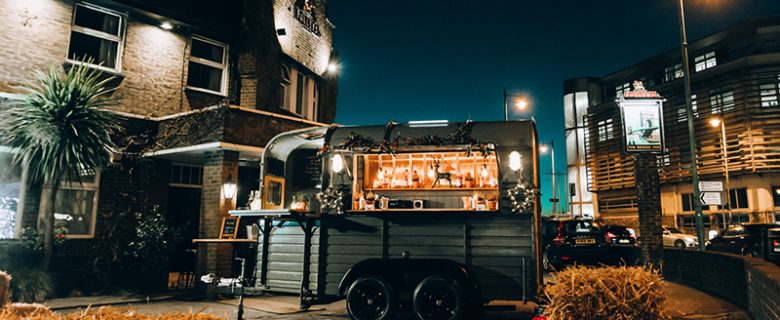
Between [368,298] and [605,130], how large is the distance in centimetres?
3311

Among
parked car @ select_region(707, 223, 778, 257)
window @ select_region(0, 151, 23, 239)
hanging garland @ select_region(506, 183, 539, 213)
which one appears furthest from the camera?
parked car @ select_region(707, 223, 778, 257)

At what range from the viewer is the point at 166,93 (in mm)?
14383

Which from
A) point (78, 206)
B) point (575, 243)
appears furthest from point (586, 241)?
point (78, 206)

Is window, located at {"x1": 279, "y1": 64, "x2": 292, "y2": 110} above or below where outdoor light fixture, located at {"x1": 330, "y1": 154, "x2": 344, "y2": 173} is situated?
above

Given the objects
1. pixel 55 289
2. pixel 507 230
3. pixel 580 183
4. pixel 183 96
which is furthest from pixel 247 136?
pixel 580 183

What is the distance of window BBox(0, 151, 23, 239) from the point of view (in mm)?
11422

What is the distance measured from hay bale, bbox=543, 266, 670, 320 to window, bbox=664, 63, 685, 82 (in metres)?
34.2

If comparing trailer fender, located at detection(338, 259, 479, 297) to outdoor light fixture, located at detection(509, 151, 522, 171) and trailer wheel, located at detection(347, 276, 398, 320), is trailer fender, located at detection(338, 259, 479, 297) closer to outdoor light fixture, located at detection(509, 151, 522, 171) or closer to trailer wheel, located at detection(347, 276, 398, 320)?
trailer wheel, located at detection(347, 276, 398, 320)

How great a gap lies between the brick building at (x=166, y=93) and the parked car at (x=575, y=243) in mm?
7813

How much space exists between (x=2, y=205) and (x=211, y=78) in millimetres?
6287

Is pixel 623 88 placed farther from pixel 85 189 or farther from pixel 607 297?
pixel 607 297

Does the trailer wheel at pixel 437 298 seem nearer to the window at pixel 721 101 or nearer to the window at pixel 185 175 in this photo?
the window at pixel 185 175

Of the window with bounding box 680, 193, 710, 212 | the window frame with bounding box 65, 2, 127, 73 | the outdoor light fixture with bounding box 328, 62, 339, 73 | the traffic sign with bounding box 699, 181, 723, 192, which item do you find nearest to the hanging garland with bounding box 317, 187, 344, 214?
the window frame with bounding box 65, 2, 127, 73

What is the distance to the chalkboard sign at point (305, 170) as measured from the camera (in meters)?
11.5
